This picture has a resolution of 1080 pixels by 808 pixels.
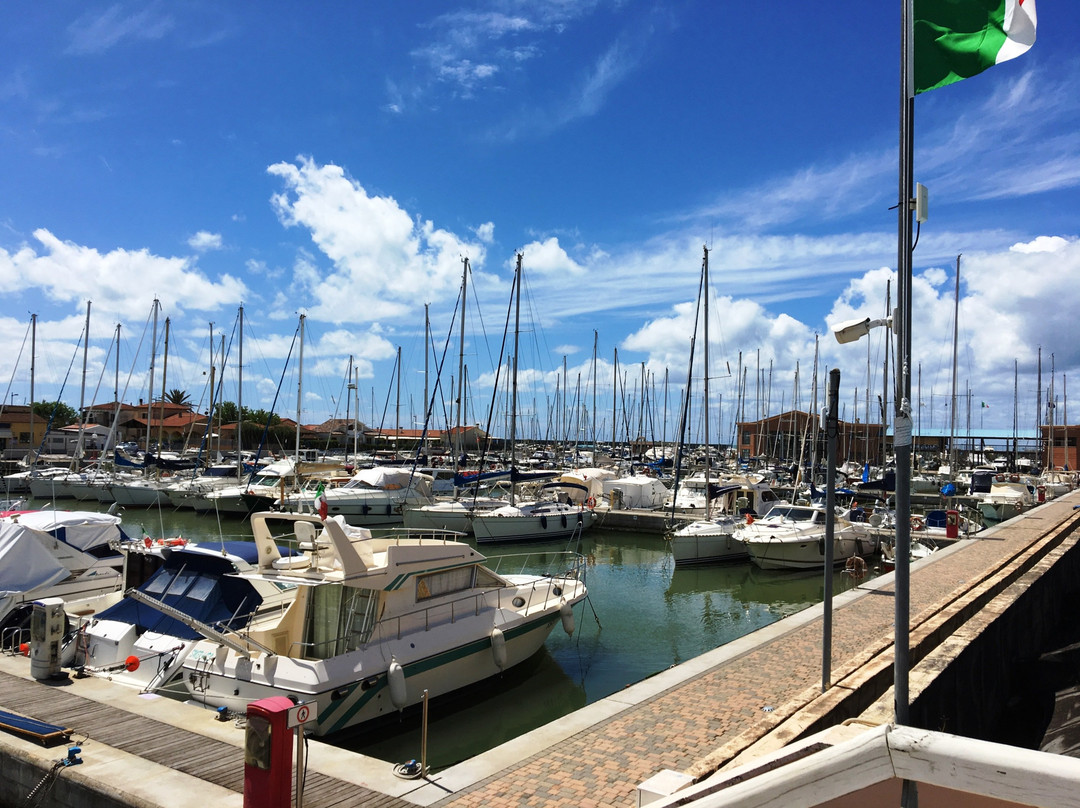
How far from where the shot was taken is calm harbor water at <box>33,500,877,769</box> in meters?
12.1

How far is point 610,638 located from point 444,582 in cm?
658

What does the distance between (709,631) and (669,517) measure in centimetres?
1758

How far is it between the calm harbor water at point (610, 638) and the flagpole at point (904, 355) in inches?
299

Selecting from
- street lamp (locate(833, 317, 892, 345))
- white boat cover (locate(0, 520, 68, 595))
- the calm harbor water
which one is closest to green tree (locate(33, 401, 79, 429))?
the calm harbor water

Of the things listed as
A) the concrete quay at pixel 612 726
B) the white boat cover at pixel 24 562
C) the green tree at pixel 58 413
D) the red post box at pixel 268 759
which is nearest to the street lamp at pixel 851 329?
the concrete quay at pixel 612 726

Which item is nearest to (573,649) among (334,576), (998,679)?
(334,576)

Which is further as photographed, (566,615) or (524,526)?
(524,526)

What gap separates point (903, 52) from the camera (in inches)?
231

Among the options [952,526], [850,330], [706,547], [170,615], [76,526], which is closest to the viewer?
[850,330]

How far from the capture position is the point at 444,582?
45.3 feet

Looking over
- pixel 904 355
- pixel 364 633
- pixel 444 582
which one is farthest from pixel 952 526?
pixel 904 355

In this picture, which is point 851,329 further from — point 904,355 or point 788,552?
point 788,552

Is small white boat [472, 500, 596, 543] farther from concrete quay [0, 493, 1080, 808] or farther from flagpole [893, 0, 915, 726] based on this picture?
flagpole [893, 0, 915, 726]

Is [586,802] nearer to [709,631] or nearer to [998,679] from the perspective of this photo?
[998,679]
